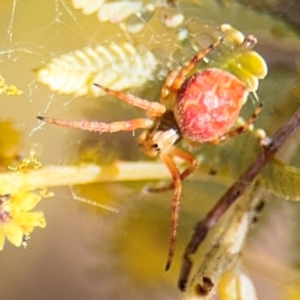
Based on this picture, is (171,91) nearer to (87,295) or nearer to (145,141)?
(145,141)

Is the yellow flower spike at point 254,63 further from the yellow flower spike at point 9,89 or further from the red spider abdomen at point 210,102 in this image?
the yellow flower spike at point 9,89

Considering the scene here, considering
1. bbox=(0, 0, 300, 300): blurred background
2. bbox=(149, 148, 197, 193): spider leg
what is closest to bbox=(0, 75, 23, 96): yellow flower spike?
bbox=(0, 0, 300, 300): blurred background

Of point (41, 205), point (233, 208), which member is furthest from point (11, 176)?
point (233, 208)

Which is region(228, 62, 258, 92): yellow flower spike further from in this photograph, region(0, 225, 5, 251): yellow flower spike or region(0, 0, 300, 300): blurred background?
region(0, 225, 5, 251): yellow flower spike

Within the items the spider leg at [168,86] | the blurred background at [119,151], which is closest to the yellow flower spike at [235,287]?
the blurred background at [119,151]

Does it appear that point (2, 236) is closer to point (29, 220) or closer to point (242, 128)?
point (29, 220)

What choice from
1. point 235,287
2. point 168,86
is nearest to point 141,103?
point 168,86
